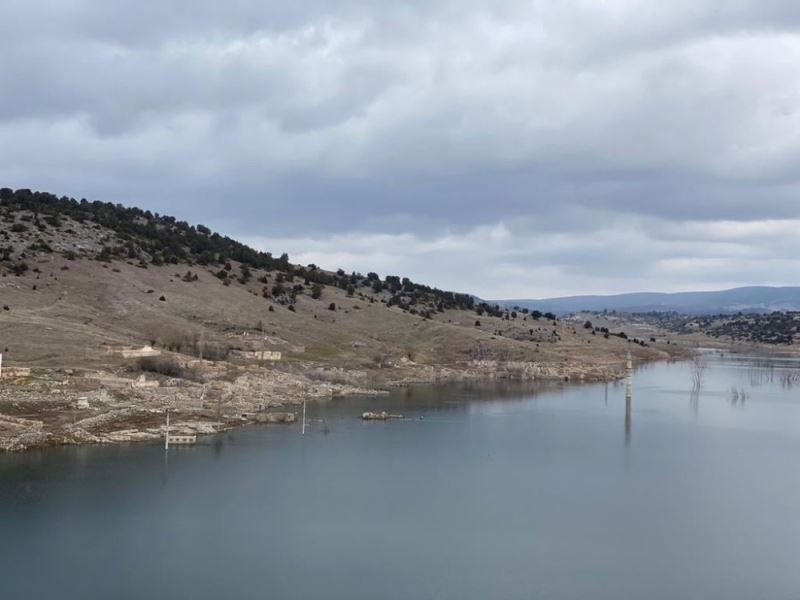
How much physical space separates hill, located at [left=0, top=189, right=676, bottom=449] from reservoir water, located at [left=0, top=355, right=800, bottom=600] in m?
8.67

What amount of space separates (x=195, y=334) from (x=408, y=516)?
62.5 m

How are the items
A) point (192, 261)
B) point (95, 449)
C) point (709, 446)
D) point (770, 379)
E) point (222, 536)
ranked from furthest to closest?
point (192, 261) → point (770, 379) → point (709, 446) → point (95, 449) → point (222, 536)

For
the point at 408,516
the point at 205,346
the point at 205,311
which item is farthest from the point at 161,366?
the point at 408,516

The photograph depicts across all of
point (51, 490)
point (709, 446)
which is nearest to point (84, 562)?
point (51, 490)

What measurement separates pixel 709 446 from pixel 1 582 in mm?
52932

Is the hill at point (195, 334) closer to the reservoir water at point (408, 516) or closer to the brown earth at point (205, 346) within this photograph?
the brown earth at point (205, 346)

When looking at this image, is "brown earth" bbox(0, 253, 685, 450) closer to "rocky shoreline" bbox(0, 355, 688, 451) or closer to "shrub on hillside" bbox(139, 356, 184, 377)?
"rocky shoreline" bbox(0, 355, 688, 451)

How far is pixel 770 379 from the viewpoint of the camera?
130 metres

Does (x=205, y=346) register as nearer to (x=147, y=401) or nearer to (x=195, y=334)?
(x=195, y=334)

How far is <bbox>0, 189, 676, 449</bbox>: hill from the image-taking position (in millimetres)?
65375

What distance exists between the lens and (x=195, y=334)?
98812 mm

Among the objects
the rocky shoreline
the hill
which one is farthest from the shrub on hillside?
the rocky shoreline

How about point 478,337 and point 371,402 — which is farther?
point 478,337

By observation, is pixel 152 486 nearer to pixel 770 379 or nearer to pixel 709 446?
pixel 709 446
